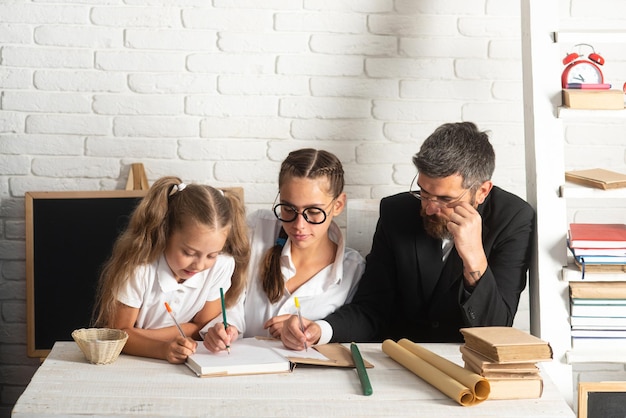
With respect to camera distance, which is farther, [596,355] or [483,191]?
[483,191]

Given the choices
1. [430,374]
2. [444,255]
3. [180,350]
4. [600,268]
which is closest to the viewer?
[430,374]

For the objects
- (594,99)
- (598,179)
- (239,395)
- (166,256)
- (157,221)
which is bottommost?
(239,395)

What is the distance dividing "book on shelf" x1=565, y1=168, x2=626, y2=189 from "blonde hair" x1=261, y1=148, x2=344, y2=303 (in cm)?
75

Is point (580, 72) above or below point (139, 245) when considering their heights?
above

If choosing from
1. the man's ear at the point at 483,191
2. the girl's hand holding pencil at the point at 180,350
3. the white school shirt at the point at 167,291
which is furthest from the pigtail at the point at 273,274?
the man's ear at the point at 483,191

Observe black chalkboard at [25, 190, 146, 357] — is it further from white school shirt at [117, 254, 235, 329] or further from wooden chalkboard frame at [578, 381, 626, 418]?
wooden chalkboard frame at [578, 381, 626, 418]

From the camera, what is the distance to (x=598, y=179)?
2.62 m

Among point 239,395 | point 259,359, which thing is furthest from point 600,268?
point 239,395

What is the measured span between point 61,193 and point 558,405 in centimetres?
194

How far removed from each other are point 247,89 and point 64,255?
2.97 ft

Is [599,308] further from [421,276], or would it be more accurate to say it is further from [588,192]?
[421,276]

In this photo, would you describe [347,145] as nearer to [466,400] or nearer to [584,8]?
[584,8]

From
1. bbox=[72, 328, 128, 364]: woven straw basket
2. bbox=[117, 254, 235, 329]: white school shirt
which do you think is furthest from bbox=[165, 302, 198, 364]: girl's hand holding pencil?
bbox=[117, 254, 235, 329]: white school shirt

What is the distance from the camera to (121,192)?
3127 millimetres
